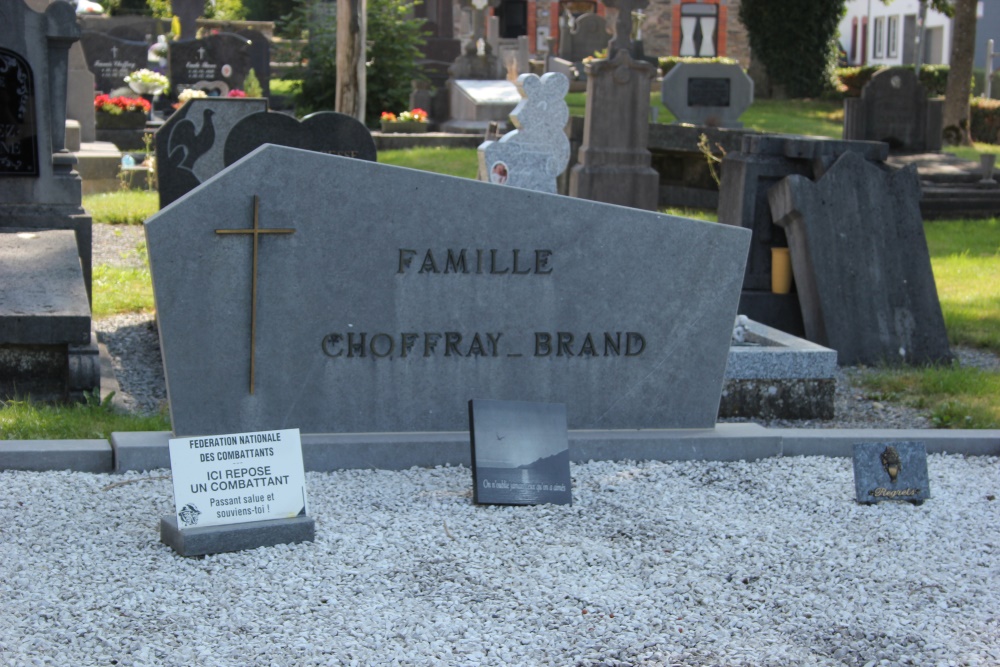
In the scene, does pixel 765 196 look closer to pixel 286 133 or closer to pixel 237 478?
A: pixel 286 133

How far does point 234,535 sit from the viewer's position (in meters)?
3.41

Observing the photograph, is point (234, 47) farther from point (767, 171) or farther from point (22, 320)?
point (22, 320)

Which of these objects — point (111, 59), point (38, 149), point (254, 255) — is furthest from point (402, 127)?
point (254, 255)

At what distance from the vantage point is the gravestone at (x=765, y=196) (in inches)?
292

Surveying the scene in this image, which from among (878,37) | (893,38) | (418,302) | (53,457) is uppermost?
(878,37)

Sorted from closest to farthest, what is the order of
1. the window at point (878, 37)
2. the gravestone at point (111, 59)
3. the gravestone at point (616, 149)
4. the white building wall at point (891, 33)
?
the gravestone at point (616, 149) → the gravestone at point (111, 59) → the white building wall at point (891, 33) → the window at point (878, 37)

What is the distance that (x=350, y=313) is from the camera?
432 centimetres

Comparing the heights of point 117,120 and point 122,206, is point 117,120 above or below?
above

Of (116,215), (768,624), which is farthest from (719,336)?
(116,215)

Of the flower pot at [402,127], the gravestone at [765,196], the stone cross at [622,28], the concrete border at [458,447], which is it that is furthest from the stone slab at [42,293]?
the flower pot at [402,127]

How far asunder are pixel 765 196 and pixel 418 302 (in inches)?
149

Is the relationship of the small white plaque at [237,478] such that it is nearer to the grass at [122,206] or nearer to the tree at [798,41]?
the grass at [122,206]

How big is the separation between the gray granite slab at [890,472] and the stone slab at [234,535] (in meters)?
1.86

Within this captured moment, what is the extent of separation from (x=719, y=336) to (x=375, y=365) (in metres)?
1.36
